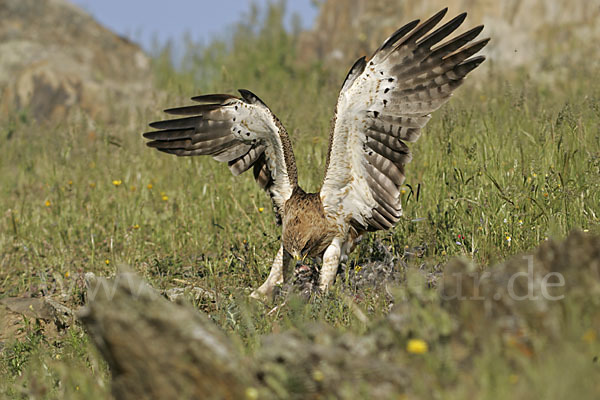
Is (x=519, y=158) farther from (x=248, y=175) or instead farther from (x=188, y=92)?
(x=188, y=92)

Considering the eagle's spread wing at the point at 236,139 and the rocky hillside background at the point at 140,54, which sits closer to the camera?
the eagle's spread wing at the point at 236,139

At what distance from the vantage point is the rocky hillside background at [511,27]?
11.4 metres

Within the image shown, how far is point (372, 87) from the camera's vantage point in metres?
4.52

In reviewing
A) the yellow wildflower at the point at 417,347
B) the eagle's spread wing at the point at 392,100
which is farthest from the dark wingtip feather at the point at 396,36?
the yellow wildflower at the point at 417,347

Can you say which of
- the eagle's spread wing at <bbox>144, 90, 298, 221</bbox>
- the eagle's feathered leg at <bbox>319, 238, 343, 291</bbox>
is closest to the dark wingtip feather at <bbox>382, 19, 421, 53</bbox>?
the eagle's spread wing at <bbox>144, 90, 298, 221</bbox>

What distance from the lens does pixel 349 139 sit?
461 cm

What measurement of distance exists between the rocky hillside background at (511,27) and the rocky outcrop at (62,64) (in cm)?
424

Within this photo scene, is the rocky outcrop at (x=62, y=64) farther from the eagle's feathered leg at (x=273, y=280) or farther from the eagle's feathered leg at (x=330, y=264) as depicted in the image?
the eagle's feathered leg at (x=330, y=264)

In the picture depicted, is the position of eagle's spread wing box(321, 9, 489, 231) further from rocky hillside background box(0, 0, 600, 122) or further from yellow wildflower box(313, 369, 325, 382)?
rocky hillside background box(0, 0, 600, 122)

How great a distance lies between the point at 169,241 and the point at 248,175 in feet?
3.35

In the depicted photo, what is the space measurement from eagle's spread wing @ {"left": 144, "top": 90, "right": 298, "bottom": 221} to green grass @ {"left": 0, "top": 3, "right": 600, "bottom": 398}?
646 mm

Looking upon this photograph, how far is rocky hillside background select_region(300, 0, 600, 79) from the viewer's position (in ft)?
37.2

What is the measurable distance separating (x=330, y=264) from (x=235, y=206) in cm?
162

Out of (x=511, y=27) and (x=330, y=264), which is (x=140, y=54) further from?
(x=330, y=264)
